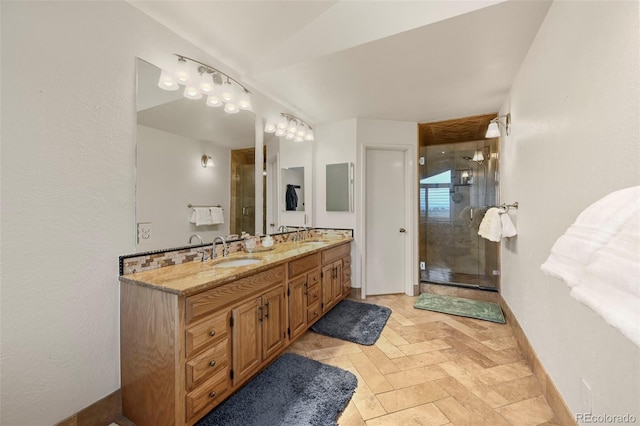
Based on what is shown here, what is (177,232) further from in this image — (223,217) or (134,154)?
(134,154)

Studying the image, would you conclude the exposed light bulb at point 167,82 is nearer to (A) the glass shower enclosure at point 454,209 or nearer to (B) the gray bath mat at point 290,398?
(B) the gray bath mat at point 290,398

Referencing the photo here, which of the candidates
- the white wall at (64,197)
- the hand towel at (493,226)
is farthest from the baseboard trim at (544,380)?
the white wall at (64,197)

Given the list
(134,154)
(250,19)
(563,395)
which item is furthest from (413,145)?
(134,154)

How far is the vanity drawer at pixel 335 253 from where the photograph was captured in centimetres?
268

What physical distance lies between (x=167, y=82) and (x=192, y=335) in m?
1.67

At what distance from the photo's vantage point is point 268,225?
2768 millimetres

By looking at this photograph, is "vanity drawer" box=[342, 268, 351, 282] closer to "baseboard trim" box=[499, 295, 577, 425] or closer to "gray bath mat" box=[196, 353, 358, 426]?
"gray bath mat" box=[196, 353, 358, 426]

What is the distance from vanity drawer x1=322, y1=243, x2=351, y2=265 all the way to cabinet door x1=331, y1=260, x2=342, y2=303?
81 mm

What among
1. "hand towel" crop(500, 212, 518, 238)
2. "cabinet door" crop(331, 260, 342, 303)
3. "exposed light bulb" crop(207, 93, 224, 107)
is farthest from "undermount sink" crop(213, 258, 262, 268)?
"hand towel" crop(500, 212, 518, 238)

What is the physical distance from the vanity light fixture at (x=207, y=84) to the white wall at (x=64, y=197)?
0.24 metres

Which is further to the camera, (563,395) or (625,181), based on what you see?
(563,395)

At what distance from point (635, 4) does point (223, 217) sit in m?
2.48

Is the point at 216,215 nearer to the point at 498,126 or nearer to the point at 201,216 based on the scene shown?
the point at 201,216

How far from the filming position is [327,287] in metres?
2.73
